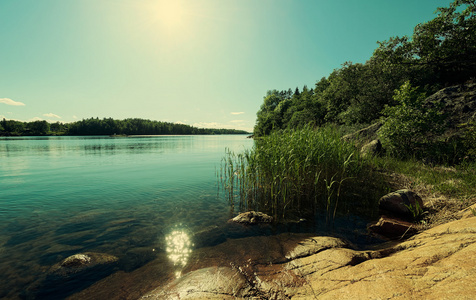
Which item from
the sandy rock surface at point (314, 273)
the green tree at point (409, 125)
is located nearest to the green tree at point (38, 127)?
the sandy rock surface at point (314, 273)

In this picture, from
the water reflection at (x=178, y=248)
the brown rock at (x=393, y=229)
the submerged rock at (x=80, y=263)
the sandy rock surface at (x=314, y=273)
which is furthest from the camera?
the brown rock at (x=393, y=229)

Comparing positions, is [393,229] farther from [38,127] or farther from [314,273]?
[38,127]

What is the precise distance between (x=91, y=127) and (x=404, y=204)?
613ft

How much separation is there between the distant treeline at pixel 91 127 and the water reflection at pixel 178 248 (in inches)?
7042

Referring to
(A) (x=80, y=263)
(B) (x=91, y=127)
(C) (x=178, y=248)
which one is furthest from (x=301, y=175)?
(B) (x=91, y=127)

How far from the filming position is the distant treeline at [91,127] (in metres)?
132

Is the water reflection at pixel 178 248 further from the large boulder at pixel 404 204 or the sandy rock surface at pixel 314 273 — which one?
the large boulder at pixel 404 204

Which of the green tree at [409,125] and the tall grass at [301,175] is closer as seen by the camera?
the tall grass at [301,175]

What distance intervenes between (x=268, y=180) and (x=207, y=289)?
573 cm

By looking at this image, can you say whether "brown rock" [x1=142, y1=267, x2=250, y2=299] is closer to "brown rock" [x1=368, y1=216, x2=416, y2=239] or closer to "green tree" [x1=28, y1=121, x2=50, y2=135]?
"brown rock" [x1=368, y1=216, x2=416, y2=239]

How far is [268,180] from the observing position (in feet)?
29.5

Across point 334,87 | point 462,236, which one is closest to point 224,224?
point 462,236

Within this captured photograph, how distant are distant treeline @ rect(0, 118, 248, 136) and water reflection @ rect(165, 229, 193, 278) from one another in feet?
587

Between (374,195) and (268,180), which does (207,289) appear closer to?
(268,180)
